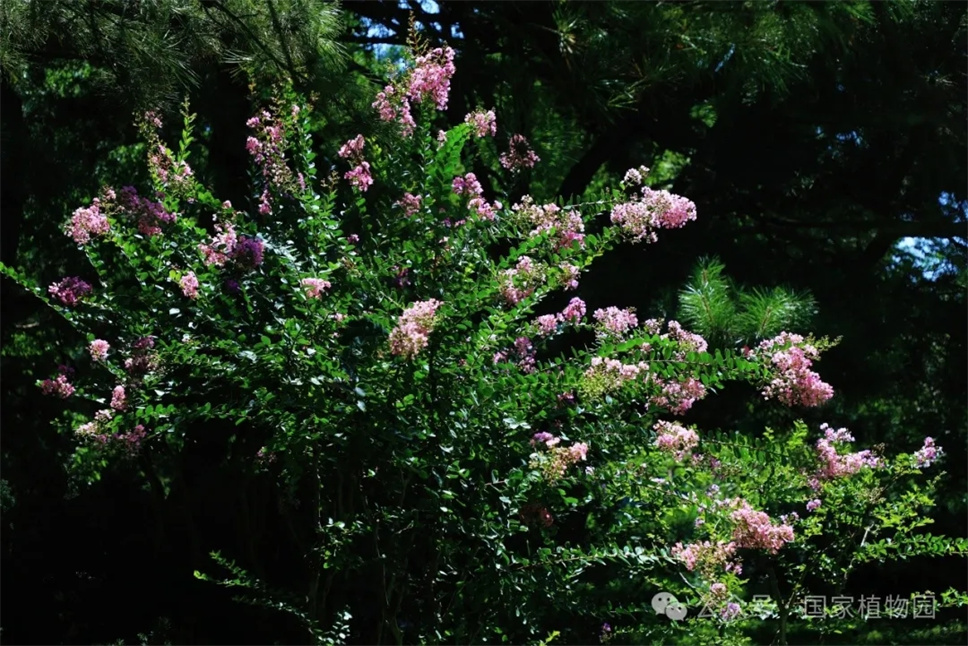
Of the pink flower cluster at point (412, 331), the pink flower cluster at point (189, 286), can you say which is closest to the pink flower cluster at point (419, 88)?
the pink flower cluster at point (189, 286)

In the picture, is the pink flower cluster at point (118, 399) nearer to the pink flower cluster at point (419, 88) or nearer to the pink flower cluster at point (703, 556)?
the pink flower cluster at point (419, 88)

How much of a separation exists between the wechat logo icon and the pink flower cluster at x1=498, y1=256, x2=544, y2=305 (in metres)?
1.13

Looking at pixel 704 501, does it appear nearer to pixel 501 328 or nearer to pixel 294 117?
pixel 501 328

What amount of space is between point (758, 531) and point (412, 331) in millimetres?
1171

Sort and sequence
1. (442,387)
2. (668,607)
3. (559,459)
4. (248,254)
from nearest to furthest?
(559,459) → (442,387) → (248,254) → (668,607)

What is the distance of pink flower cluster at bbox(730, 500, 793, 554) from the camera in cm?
301

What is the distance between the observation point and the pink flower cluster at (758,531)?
3012mm

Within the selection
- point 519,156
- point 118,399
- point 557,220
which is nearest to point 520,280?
point 557,220

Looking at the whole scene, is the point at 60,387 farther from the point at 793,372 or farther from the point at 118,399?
the point at 793,372

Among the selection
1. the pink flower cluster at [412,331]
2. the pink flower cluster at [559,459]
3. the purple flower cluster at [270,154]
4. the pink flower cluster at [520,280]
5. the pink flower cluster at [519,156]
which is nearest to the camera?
the pink flower cluster at [412,331]

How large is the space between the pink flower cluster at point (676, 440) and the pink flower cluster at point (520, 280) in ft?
1.85

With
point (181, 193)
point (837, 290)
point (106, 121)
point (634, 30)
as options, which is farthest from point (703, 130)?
point (181, 193)

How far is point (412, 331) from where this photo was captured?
2529 millimetres

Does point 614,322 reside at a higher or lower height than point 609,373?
higher
